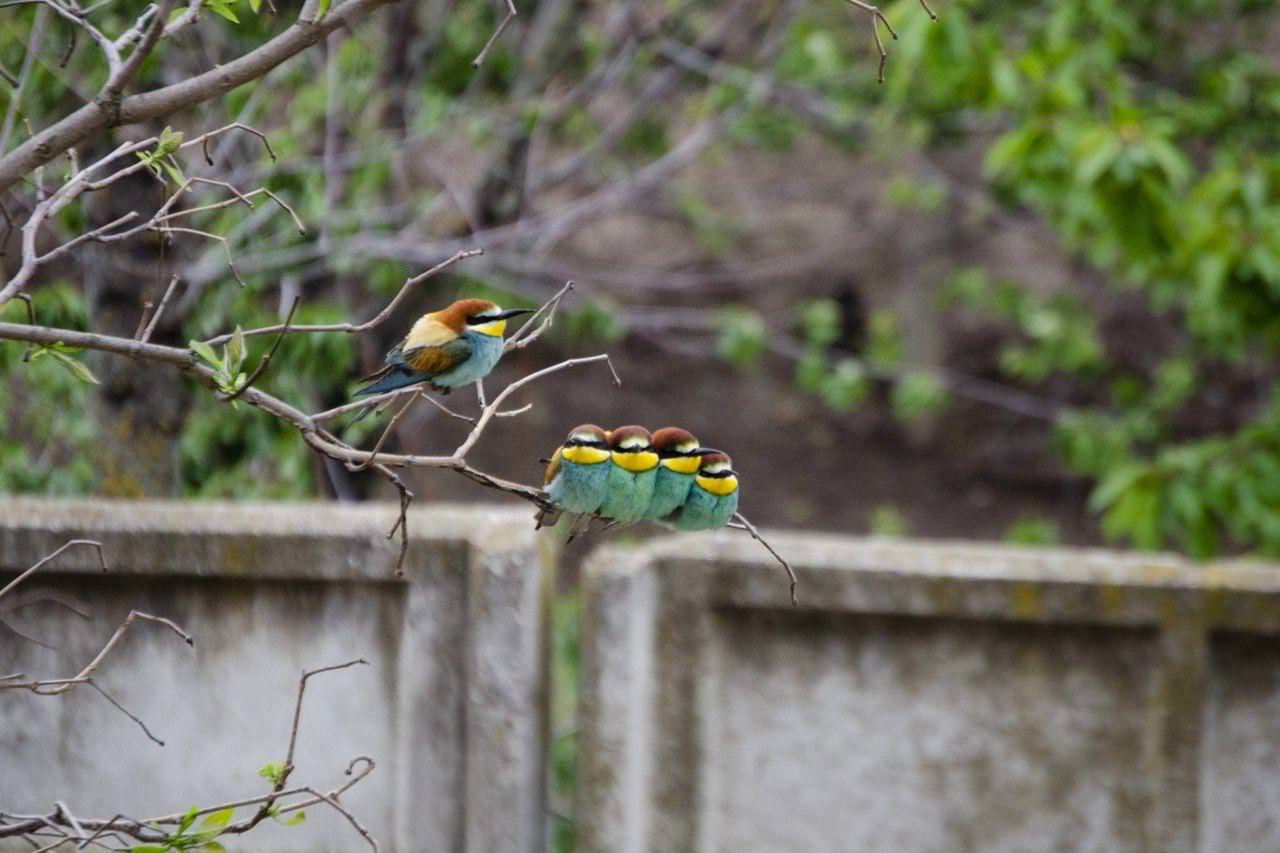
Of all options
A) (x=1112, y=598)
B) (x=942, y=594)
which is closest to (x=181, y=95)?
Answer: (x=942, y=594)

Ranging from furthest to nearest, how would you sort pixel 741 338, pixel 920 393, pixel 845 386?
pixel 920 393 < pixel 845 386 < pixel 741 338

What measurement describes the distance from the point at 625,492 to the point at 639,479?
18mm

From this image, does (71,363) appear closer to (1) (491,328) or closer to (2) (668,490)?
(1) (491,328)

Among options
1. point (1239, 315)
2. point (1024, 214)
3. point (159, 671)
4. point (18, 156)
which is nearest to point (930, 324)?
point (1024, 214)

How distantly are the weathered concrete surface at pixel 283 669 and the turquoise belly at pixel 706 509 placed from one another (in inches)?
52.5

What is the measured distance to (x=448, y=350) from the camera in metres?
1.37

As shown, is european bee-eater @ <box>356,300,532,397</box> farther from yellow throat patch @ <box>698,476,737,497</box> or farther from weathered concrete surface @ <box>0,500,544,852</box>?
weathered concrete surface @ <box>0,500,544,852</box>

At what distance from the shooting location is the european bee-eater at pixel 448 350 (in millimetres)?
1370

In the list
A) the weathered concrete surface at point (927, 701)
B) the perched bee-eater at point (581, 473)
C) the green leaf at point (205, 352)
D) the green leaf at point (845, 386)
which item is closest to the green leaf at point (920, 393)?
the green leaf at point (845, 386)

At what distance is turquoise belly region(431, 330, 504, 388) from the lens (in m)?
1.38

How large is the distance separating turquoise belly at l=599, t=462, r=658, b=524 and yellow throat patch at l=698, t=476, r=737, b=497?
5cm

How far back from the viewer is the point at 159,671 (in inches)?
105

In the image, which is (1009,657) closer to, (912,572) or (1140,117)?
(912,572)

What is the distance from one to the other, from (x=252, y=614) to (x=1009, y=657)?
147 centimetres
